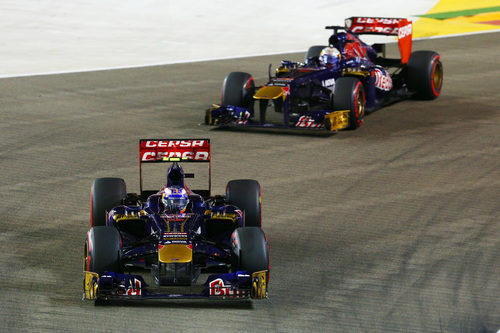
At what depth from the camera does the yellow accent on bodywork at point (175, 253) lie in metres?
9.27

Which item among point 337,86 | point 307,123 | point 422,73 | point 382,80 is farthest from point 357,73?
point 422,73

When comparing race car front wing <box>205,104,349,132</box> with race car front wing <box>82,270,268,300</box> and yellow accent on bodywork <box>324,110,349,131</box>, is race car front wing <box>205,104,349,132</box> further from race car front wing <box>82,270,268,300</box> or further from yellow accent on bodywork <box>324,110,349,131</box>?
race car front wing <box>82,270,268,300</box>

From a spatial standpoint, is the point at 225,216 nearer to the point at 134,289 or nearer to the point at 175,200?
the point at 175,200

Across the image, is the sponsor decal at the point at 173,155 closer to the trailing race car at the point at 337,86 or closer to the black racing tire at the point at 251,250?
the black racing tire at the point at 251,250

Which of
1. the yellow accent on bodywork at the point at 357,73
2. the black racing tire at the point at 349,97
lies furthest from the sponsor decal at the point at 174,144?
the yellow accent on bodywork at the point at 357,73

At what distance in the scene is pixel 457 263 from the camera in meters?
10.9

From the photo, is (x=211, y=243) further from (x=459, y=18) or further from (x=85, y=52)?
(x=459, y=18)

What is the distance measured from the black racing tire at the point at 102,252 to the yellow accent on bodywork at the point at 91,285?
156 millimetres

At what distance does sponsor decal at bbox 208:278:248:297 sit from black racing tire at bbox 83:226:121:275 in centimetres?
99

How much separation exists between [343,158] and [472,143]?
2.75m

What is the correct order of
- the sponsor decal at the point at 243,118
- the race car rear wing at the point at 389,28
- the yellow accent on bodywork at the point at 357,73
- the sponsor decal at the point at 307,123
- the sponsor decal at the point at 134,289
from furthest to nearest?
the race car rear wing at the point at 389,28 → the yellow accent on bodywork at the point at 357,73 → the sponsor decal at the point at 243,118 → the sponsor decal at the point at 307,123 → the sponsor decal at the point at 134,289

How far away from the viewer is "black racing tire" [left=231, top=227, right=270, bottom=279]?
945 centimetres

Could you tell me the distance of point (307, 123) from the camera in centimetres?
1798

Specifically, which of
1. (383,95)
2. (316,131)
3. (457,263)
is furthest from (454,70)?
(457,263)
